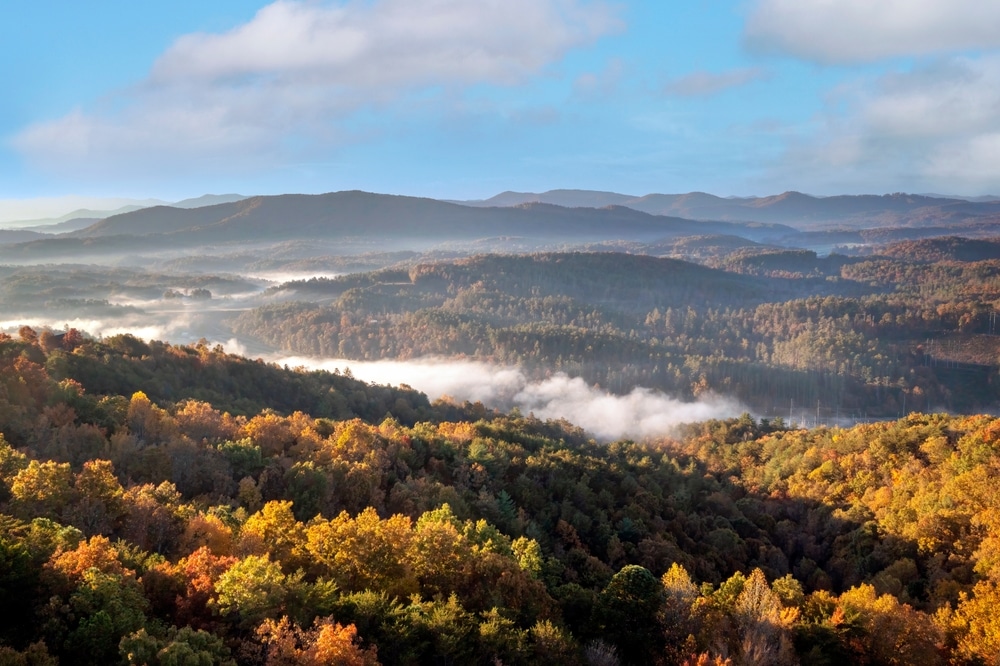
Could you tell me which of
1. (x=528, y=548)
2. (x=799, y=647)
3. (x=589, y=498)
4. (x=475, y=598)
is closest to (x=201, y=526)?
(x=475, y=598)

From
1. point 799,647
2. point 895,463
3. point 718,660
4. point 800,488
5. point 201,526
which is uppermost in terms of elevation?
point 201,526

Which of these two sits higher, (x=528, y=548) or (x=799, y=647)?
(x=528, y=548)

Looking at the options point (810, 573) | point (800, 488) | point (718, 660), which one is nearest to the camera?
point (718, 660)

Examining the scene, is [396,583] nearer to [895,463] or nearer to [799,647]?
[799,647]

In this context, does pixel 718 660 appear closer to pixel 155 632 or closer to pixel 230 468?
pixel 155 632

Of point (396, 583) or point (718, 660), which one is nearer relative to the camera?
point (718, 660)

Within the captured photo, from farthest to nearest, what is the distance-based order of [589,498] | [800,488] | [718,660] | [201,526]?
[800,488] < [589,498] < [201,526] < [718,660]
